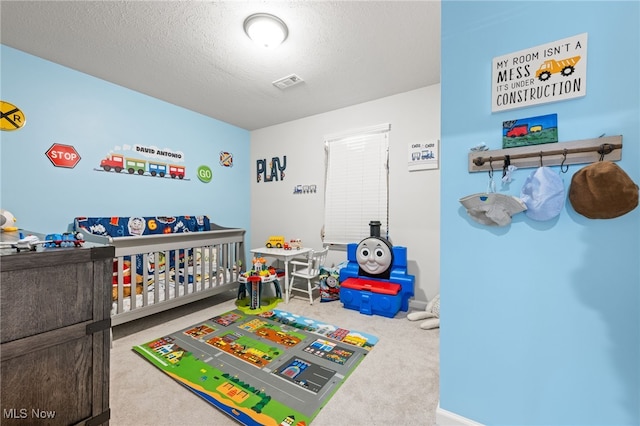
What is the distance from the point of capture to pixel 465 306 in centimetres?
121

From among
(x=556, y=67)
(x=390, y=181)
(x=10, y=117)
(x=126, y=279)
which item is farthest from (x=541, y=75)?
(x=10, y=117)

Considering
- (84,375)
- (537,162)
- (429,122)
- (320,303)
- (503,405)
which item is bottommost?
(320,303)

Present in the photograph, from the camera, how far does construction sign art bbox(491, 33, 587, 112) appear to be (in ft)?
3.18

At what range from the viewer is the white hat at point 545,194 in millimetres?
987

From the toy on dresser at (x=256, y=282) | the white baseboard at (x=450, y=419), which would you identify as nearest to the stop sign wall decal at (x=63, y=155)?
the toy on dresser at (x=256, y=282)

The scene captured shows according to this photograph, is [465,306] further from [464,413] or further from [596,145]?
[596,145]

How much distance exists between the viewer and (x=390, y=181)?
2986 millimetres

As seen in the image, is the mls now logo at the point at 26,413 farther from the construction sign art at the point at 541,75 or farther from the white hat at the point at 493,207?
the construction sign art at the point at 541,75

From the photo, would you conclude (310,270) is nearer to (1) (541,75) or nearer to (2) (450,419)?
(2) (450,419)

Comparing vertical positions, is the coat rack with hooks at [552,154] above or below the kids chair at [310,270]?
above

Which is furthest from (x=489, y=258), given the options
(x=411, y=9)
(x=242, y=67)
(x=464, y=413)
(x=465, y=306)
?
(x=242, y=67)

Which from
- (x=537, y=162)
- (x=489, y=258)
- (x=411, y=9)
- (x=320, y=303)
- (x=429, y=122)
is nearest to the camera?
(x=537, y=162)

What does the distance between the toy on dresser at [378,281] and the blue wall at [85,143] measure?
7.36 feet

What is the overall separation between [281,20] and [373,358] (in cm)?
247
